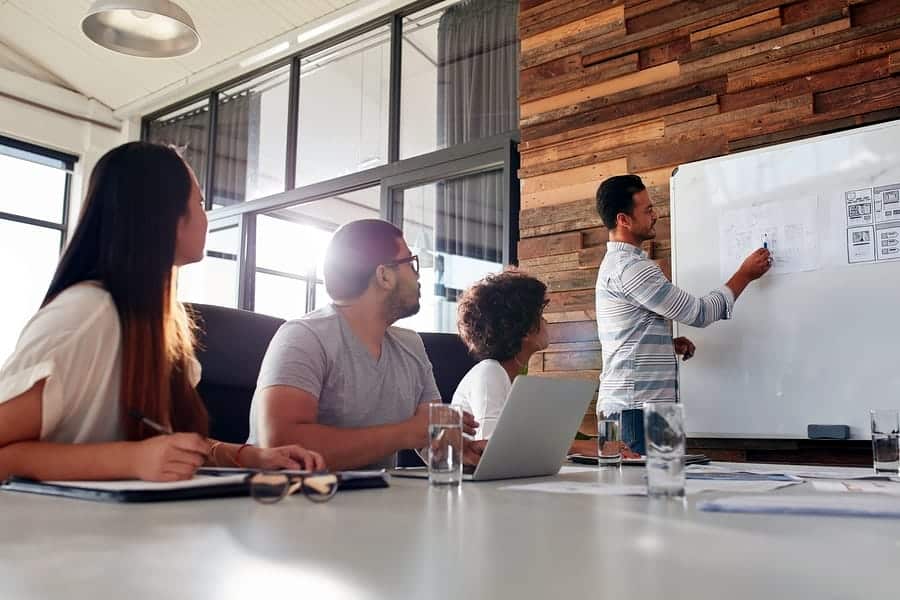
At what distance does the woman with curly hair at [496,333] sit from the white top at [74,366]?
87 centimetres

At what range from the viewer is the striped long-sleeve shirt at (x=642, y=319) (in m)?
2.63

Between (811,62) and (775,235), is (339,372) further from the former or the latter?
(811,62)

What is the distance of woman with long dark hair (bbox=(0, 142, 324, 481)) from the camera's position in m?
0.98

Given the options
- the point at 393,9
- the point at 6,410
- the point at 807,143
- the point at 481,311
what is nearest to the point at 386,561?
the point at 6,410

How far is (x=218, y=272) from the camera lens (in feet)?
17.9

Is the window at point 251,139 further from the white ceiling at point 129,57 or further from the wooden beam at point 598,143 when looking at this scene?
the wooden beam at point 598,143

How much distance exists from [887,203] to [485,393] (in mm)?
1590

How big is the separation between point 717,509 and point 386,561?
414 mm

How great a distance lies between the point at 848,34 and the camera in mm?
2777

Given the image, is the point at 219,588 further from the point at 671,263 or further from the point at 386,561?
the point at 671,263

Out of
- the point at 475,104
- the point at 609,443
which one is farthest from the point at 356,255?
the point at 475,104

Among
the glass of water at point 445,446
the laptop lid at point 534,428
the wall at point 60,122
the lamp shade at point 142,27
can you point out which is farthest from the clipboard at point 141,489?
the wall at point 60,122

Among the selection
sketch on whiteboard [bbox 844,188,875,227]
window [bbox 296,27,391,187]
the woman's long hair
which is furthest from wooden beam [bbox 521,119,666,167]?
the woman's long hair

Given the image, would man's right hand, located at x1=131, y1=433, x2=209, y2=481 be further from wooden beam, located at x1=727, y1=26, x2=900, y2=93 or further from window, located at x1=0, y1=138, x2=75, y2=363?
window, located at x1=0, y1=138, x2=75, y2=363
